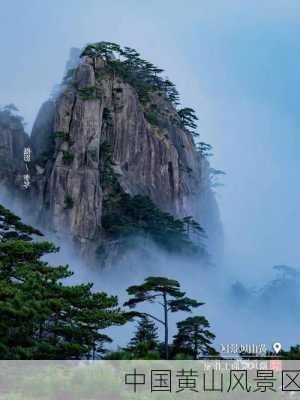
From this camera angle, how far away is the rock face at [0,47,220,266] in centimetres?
4928

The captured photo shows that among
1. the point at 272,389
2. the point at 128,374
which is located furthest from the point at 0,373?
the point at 272,389

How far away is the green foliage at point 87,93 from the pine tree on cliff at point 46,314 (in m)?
29.8

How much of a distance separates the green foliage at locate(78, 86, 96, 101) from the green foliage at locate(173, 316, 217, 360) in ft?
97.9

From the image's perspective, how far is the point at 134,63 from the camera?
212 feet

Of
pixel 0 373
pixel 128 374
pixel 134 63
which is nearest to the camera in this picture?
pixel 128 374

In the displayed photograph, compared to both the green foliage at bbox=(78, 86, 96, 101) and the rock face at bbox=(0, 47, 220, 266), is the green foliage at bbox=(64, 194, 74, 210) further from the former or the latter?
the green foliage at bbox=(78, 86, 96, 101)

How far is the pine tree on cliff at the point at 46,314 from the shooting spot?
63.3ft

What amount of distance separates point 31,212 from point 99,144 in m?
7.46

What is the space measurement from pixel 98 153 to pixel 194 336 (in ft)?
93.5

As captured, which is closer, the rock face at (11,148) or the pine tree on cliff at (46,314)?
the pine tree on cliff at (46,314)

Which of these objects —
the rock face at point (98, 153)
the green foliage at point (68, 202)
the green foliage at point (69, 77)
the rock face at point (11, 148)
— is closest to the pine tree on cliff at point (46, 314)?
the green foliage at point (68, 202)

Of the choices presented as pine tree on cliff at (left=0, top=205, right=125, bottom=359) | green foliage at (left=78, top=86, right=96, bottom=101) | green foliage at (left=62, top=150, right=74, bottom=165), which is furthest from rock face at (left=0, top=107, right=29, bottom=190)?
pine tree on cliff at (left=0, top=205, right=125, bottom=359)

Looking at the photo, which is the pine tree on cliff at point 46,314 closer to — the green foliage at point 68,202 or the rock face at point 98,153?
the green foliage at point 68,202

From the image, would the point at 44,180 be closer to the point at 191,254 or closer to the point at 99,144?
the point at 99,144
